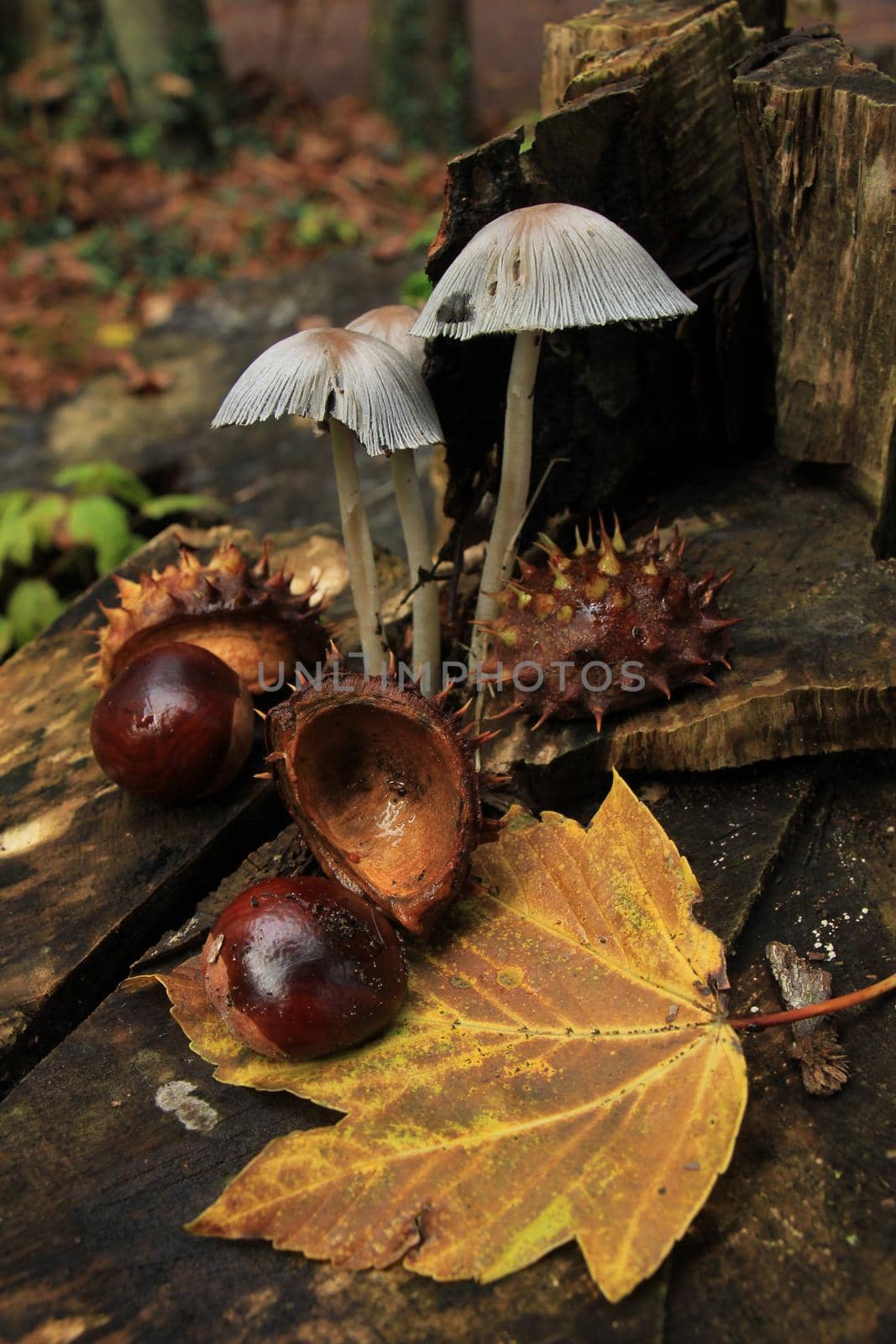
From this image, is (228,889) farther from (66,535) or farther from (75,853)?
(66,535)

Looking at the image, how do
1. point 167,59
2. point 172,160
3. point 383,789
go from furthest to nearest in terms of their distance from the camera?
1. point 172,160
2. point 167,59
3. point 383,789

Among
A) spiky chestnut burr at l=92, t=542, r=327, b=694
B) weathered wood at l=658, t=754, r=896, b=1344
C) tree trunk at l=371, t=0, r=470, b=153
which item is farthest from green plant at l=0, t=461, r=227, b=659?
tree trunk at l=371, t=0, r=470, b=153

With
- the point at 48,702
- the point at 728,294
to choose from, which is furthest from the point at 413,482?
the point at 48,702

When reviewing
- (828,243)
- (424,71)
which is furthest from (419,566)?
(424,71)

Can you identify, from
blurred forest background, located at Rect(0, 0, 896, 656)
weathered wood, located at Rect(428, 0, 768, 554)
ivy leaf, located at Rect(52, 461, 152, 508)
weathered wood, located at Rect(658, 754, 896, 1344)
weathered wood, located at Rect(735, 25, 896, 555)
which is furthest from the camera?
blurred forest background, located at Rect(0, 0, 896, 656)

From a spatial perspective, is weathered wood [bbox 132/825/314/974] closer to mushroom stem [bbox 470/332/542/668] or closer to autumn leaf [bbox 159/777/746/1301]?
autumn leaf [bbox 159/777/746/1301]

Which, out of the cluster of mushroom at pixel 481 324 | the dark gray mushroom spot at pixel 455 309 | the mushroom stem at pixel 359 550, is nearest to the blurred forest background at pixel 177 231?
the mushroom stem at pixel 359 550
